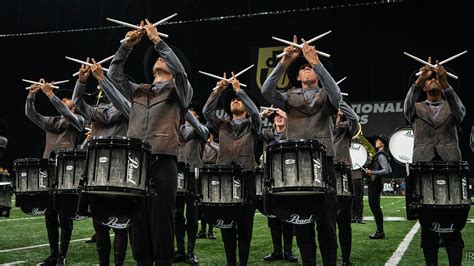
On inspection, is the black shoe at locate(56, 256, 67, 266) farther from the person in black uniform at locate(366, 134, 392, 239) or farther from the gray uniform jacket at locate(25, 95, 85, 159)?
the person in black uniform at locate(366, 134, 392, 239)

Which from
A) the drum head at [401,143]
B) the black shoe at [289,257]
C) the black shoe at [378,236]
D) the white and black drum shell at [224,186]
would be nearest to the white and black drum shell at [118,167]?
the white and black drum shell at [224,186]

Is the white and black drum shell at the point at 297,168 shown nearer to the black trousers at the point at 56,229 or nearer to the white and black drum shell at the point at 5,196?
the black trousers at the point at 56,229

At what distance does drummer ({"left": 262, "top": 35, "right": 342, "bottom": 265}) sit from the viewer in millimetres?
4895

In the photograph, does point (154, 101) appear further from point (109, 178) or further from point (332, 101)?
point (332, 101)

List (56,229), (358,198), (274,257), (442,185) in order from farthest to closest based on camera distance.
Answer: (358,198)
(274,257)
(56,229)
(442,185)

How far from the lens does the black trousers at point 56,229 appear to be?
7.02m

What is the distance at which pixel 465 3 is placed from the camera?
23125 mm

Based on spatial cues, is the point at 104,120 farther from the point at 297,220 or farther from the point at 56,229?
the point at 297,220

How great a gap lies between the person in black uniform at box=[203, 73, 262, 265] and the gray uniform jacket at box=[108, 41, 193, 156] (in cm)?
203

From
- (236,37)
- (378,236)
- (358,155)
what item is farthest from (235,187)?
(236,37)

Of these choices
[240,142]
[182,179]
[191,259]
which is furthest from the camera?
[182,179]

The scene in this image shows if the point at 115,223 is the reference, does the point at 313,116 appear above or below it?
above

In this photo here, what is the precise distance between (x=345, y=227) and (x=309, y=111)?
8.04 ft

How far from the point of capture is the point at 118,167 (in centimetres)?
432
